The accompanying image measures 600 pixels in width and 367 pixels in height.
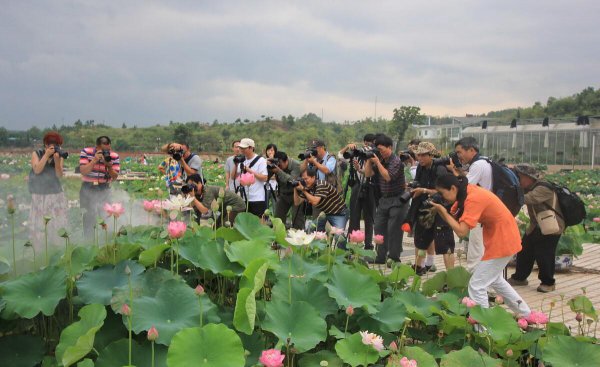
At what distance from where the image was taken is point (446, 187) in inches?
143

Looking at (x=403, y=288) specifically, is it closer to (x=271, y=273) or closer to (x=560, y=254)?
(x=271, y=273)

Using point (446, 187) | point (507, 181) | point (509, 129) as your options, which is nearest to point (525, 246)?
point (507, 181)

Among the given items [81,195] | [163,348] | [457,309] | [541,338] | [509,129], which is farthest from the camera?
[509,129]

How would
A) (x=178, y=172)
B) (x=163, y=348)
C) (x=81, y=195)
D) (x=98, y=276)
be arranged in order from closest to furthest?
(x=163, y=348) → (x=98, y=276) → (x=81, y=195) → (x=178, y=172)

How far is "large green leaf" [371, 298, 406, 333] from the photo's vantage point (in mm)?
2574

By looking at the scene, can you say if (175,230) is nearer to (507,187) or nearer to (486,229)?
(486,229)

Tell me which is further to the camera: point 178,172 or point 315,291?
point 178,172

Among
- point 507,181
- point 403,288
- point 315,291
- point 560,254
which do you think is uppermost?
point 507,181

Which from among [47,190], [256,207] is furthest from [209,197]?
[47,190]

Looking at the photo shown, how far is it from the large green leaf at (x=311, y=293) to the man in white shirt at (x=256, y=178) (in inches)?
127

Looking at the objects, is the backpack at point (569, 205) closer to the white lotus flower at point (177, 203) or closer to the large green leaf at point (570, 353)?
the large green leaf at point (570, 353)

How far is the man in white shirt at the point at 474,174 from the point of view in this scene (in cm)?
457

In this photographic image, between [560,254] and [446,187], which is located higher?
[446,187]

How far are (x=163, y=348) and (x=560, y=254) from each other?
549cm
